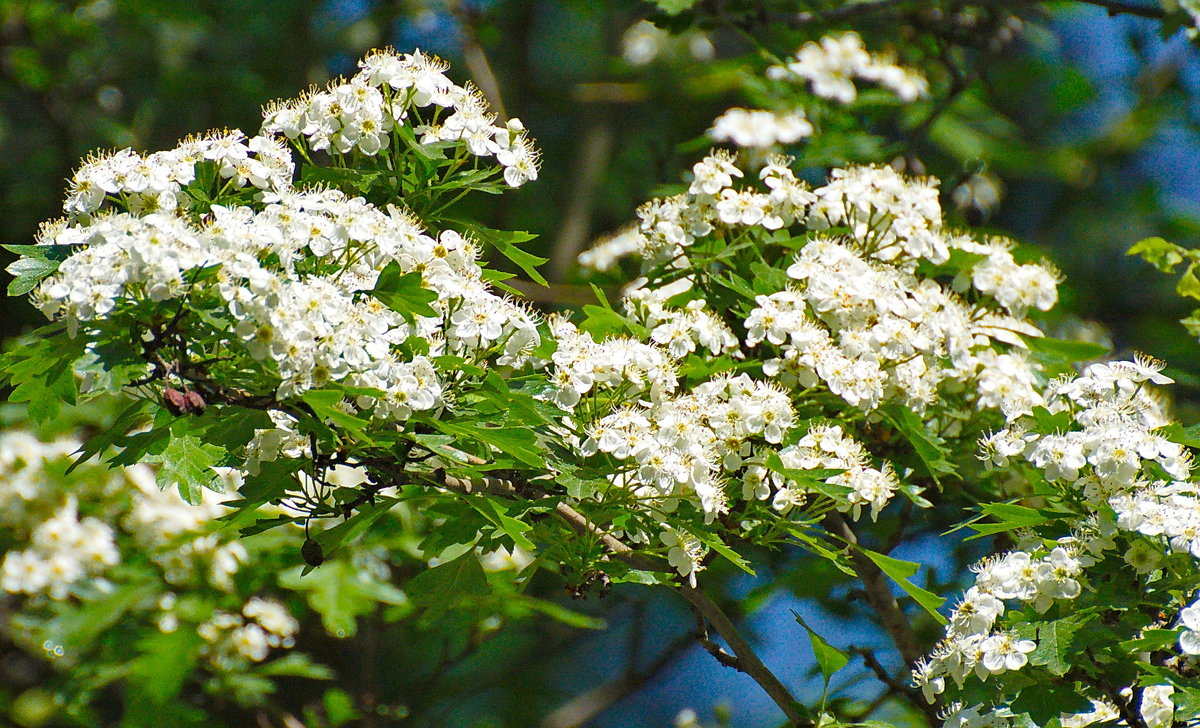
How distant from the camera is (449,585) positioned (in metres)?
2.12

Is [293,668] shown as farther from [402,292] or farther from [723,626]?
[402,292]

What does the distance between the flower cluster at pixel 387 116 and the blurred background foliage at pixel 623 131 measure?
1298 mm

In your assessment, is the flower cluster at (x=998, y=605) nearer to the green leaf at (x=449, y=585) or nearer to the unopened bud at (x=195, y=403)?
the green leaf at (x=449, y=585)

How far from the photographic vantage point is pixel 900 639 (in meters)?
2.78

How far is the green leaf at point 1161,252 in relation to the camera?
285cm

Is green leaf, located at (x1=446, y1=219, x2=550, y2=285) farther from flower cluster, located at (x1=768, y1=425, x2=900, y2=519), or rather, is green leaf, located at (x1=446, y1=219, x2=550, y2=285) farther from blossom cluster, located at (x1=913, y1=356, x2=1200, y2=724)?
blossom cluster, located at (x1=913, y1=356, x2=1200, y2=724)

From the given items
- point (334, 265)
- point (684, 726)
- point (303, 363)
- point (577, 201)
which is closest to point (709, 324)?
point (334, 265)

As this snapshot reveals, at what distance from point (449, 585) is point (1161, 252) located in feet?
6.20

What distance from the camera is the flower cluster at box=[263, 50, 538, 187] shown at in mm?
2086

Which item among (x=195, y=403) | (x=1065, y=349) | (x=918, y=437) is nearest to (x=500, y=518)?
(x=195, y=403)

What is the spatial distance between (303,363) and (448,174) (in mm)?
584

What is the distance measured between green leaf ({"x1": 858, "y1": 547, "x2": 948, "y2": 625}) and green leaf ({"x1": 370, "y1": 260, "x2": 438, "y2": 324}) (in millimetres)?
942

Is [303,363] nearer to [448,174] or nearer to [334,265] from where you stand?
[334,265]

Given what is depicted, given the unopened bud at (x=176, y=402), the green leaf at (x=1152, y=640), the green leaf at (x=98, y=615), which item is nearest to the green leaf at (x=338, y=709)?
the green leaf at (x=98, y=615)
